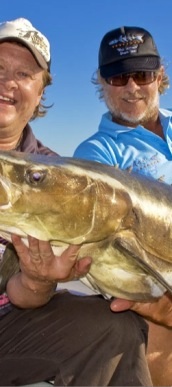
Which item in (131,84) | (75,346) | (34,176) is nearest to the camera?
(34,176)

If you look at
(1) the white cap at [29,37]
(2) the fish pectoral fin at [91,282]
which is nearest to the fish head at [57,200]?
(2) the fish pectoral fin at [91,282]

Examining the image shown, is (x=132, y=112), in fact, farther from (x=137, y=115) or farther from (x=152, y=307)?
(x=152, y=307)

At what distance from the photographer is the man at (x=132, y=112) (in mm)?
5422

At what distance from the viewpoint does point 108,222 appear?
2.98 metres

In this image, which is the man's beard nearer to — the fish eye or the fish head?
the fish head

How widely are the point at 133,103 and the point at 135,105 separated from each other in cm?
4

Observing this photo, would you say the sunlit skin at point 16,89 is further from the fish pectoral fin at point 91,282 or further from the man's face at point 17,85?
the fish pectoral fin at point 91,282

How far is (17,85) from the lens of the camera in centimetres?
430

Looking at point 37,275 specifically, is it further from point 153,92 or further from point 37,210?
point 153,92

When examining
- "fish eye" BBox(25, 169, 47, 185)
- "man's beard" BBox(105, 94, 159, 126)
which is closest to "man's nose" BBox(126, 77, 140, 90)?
"man's beard" BBox(105, 94, 159, 126)

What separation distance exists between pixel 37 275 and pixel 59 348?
1.73ft

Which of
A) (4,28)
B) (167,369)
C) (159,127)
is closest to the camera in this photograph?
(167,369)

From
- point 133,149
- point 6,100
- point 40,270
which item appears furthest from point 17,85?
point 40,270

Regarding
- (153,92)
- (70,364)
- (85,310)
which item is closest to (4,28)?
(153,92)
